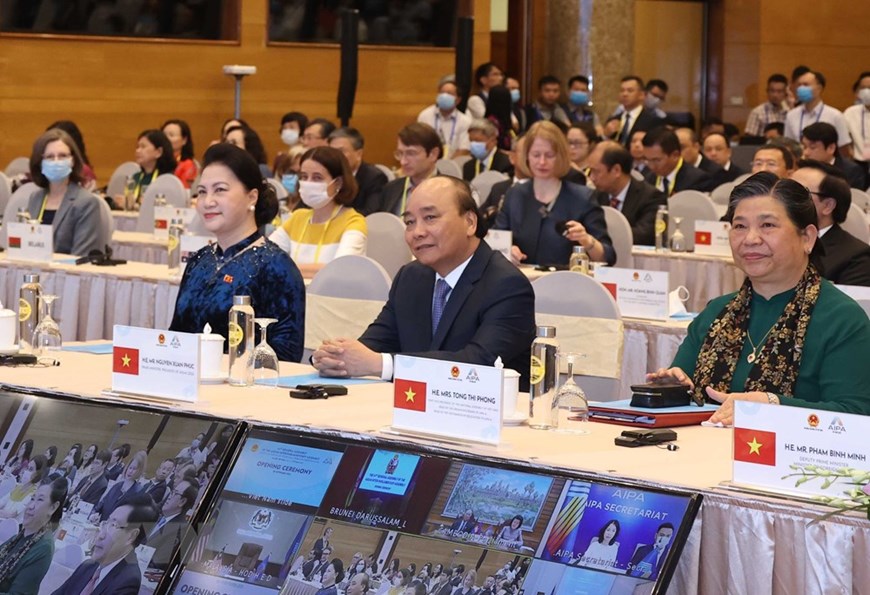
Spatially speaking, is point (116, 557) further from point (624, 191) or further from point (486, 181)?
point (486, 181)

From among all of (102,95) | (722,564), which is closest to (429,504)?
(722,564)

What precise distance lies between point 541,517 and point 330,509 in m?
0.43

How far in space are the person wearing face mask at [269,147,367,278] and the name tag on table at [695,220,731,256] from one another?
231 centimetres

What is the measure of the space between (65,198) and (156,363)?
4276 millimetres

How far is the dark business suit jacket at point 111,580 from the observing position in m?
2.86

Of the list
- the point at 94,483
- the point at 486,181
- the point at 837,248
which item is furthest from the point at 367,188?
the point at 94,483

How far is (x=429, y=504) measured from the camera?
267 cm

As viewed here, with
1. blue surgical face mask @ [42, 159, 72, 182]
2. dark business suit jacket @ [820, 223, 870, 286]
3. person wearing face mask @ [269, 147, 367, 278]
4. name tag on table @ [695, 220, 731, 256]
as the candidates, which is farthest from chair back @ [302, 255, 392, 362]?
name tag on table @ [695, 220, 731, 256]

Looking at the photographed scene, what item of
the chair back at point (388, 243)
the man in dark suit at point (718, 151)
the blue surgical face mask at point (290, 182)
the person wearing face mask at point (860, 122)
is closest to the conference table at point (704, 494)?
the chair back at point (388, 243)

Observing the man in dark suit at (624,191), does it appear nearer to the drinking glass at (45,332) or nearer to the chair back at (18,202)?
the chair back at (18,202)

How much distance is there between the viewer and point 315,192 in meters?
6.37

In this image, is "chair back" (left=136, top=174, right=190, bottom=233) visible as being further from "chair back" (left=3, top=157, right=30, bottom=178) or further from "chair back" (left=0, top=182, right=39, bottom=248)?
"chair back" (left=3, top=157, right=30, bottom=178)

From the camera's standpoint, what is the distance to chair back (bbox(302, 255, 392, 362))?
4.96 meters

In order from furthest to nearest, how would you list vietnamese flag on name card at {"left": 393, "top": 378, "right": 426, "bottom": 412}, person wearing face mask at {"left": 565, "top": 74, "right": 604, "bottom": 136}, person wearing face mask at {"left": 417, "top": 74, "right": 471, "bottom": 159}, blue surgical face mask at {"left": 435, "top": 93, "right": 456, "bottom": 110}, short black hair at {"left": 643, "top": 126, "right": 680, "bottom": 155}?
1. person wearing face mask at {"left": 565, "top": 74, "right": 604, "bottom": 136}
2. person wearing face mask at {"left": 417, "top": 74, "right": 471, "bottom": 159}
3. blue surgical face mask at {"left": 435, "top": 93, "right": 456, "bottom": 110}
4. short black hair at {"left": 643, "top": 126, "right": 680, "bottom": 155}
5. vietnamese flag on name card at {"left": 393, "top": 378, "right": 426, "bottom": 412}
